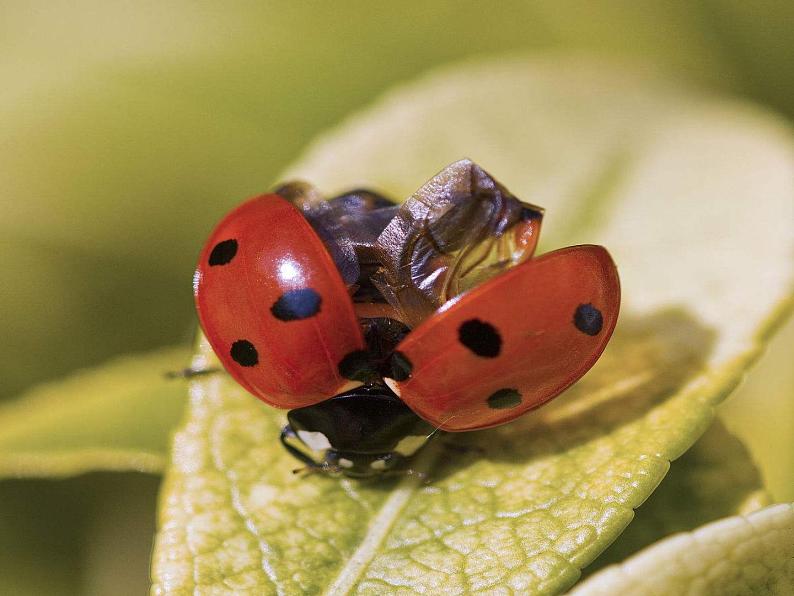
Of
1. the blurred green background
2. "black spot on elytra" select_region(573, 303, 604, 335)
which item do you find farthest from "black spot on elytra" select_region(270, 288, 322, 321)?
the blurred green background

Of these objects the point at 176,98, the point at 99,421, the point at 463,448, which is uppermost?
the point at 176,98

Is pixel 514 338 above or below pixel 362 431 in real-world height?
above

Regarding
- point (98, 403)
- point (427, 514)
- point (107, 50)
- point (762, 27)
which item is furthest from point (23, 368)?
point (762, 27)

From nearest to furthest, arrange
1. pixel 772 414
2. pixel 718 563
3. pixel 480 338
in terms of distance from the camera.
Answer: pixel 718 563 → pixel 480 338 → pixel 772 414

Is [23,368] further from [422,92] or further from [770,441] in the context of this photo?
[770,441]

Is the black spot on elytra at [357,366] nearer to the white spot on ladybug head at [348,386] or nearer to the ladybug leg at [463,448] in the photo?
the white spot on ladybug head at [348,386]

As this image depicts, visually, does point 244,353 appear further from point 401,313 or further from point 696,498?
A: point 696,498

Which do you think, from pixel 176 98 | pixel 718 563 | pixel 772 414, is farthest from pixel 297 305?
pixel 176 98

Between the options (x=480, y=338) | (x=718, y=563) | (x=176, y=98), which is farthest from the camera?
(x=176, y=98)
